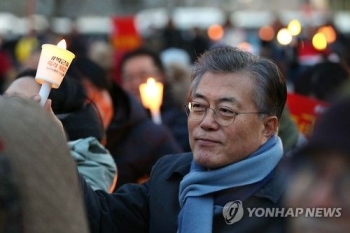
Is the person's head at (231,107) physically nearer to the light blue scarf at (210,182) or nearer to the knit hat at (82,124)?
the light blue scarf at (210,182)

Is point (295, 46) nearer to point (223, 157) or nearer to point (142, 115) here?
point (142, 115)

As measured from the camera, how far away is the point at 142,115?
572cm

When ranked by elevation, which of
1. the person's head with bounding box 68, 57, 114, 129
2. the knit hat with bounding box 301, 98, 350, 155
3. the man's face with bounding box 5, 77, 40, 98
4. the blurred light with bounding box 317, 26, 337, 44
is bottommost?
the knit hat with bounding box 301, 98, 350, 155

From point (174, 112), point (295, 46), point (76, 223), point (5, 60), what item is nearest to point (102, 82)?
point (174, 112)

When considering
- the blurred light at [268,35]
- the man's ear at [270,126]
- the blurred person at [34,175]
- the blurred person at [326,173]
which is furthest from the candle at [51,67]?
the blurred light at [268,35]

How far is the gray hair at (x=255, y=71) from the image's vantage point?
349cm

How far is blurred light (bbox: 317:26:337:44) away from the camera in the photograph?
12.8 m

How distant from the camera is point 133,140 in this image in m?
5.55

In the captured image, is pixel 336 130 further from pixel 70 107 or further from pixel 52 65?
pixel 70 107

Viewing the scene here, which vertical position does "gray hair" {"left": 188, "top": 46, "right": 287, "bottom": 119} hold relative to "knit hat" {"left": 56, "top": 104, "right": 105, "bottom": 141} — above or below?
above

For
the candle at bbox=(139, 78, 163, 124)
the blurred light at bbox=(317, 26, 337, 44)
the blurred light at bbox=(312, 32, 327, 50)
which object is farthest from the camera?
the blurred light at bbox=(317, 26, 337, 44)

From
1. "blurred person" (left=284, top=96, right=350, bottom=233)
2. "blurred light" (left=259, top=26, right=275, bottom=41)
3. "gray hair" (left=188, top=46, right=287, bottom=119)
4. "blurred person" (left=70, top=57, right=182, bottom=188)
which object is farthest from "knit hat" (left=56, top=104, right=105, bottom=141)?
"blurred light" (left=259, top=26, right=275, bottom=41)

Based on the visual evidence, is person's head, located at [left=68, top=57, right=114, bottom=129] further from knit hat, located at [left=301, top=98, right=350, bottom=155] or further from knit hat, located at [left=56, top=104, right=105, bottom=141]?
knit hat, located at [left=301, top=98, right=350, bottom=155]

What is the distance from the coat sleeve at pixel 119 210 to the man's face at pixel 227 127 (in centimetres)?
30
